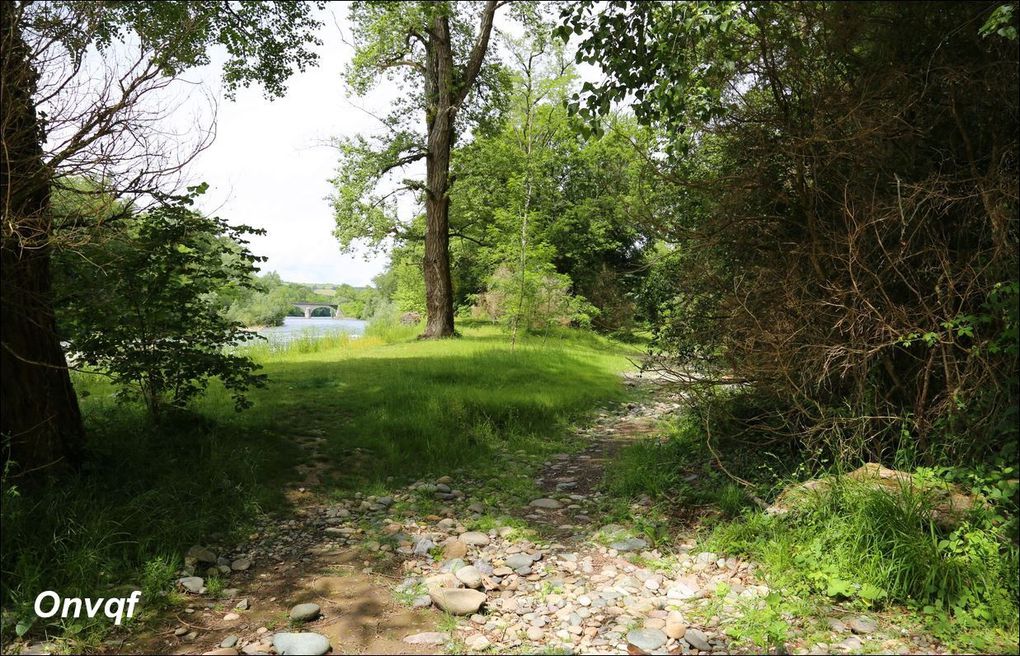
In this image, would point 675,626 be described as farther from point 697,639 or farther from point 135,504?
point 135,504

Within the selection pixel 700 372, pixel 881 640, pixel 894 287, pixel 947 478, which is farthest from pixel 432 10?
pixel 881 640

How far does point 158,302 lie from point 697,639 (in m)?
6.00

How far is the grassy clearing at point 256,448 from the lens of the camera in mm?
3904

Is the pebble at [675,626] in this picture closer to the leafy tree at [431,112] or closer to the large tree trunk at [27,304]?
the large tree trunk at [27,304]

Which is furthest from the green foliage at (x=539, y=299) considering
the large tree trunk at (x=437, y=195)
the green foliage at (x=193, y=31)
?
the green foliage at (x=193, y=31)

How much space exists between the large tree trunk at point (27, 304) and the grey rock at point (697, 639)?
5.01m

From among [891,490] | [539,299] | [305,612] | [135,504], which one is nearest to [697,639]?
[891,490]

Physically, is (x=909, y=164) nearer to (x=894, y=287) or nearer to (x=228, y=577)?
(x=894, y=287)

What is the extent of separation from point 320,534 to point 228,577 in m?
0.87

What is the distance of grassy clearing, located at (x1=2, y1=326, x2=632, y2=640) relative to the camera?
3904 millimetres

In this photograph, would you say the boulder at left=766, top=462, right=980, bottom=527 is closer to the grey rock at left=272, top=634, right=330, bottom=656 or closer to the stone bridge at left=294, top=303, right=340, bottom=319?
the grey rock at left=272, top=634, right=330, bottom=656

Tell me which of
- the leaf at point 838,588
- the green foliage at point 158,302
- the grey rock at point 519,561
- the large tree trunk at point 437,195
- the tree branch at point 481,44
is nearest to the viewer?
the leaf at point 838,588

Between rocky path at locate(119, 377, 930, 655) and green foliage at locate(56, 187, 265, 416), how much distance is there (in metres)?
1.99

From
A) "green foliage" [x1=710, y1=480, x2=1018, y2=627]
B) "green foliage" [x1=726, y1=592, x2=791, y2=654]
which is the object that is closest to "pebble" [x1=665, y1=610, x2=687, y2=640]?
"green foliage" [x1=726, y1=592, x2=791, y2=654]
